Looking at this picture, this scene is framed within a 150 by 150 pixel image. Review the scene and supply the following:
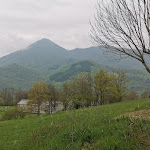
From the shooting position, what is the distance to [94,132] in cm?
582

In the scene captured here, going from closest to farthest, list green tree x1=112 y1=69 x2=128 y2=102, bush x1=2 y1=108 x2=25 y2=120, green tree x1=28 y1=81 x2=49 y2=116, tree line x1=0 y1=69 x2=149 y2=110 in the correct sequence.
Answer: bush x1=2 y1=108 x2=25 y2=120
tree line x1=0 y1=69 x2=149 y2=110
green tree x1=28 y1=81 x2=49 y2=116
green tree x1=112 y1=69 x2=128 y2=102

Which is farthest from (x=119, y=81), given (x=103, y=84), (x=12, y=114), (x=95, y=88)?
(x=12, y=114)

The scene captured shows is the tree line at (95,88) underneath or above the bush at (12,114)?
above

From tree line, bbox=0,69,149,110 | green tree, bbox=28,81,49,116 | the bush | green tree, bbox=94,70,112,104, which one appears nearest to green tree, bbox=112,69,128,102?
tree line, bbox=0,69,149,110

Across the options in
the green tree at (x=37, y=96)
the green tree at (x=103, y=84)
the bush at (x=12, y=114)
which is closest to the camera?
the bush at (x=12, y=114)

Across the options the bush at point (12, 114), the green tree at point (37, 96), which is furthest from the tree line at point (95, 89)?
the bush at point (12, 114)

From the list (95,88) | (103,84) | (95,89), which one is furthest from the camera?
(95,89)

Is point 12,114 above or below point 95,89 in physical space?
below

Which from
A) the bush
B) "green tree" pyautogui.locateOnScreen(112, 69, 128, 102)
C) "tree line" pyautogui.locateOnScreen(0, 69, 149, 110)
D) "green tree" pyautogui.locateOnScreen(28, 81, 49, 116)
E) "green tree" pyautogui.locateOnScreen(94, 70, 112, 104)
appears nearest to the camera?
the bush

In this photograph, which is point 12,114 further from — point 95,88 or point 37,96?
point 95,88

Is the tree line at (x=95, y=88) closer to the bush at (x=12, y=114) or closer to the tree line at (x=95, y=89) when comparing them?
the tree line at (x=95, y=89)

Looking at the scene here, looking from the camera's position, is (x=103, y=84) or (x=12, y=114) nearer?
(x=12, y=114)

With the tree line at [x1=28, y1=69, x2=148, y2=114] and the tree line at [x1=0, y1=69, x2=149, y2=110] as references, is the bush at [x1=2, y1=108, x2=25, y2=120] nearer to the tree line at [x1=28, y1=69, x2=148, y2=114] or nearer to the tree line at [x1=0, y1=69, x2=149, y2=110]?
the tree line at [x1=0, y1=69, x2=149, y2=110]

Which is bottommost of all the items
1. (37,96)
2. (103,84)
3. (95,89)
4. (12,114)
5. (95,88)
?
(12,114)
